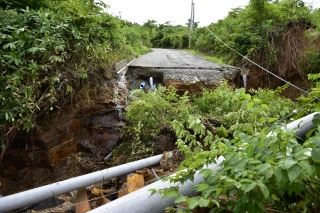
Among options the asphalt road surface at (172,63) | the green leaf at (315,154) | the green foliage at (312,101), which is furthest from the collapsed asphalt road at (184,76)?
the green leaf at (315,154)

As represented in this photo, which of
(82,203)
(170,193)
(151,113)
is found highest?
(170,193)

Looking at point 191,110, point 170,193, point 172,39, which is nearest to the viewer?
point 170,193

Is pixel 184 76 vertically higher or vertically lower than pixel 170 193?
higher

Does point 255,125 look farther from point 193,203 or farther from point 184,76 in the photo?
point 184,76

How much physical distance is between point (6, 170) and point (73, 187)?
270cm

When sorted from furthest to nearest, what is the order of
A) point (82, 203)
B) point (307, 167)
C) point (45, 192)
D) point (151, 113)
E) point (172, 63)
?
point (172, 63)
point (151, 113)
point (82, 203)
point (45, 192)
point (307, 167)

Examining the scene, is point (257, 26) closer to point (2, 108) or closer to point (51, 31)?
point (51, 31)

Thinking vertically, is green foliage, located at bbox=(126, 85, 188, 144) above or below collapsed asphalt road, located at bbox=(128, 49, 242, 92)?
below

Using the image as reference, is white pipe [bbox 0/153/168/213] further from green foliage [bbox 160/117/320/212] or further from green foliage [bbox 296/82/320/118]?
green foliage [bbox 296/82/320/118]

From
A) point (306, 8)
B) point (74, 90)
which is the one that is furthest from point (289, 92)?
point (74, 90)

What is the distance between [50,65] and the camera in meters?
4.30

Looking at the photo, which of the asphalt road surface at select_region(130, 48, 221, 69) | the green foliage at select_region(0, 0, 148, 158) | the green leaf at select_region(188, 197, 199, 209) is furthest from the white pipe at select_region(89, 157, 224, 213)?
the asphalt road surface at select_region(130, 48, 221, 69)

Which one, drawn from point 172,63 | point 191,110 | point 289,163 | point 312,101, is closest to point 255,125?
point 289,163

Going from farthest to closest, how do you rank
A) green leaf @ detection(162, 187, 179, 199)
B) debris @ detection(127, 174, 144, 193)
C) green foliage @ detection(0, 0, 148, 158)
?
green foliage @ detection(0, 0, 148, 158)
debris @ detection(127, 174, 144, 193)
green leaf @ detection(162, 187, 179, 199)
